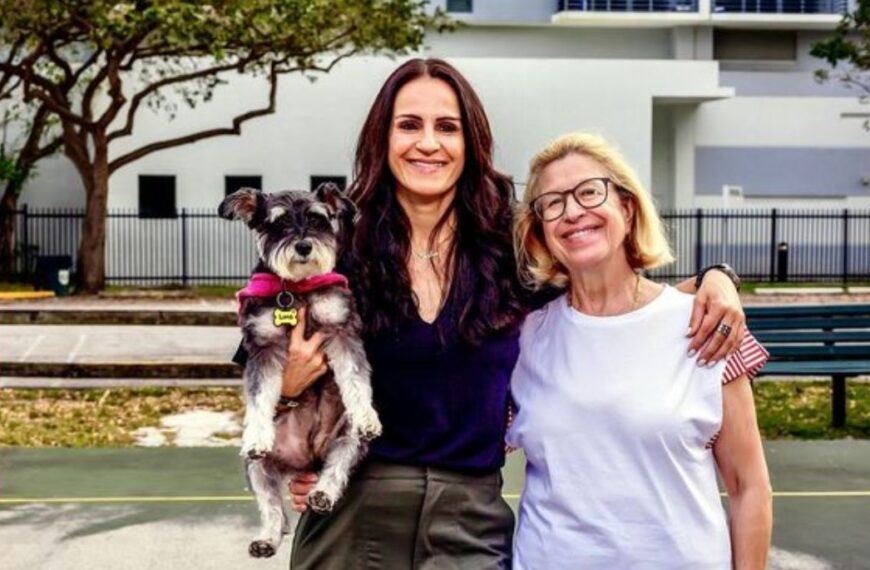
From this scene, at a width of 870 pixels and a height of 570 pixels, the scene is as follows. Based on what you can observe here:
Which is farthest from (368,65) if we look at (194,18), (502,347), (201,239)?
(502,347)

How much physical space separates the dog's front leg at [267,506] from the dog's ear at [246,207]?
621 mm

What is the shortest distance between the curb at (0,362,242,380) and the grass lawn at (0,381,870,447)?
2.10 feet

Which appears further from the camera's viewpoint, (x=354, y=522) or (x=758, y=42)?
(x=758, y=42)

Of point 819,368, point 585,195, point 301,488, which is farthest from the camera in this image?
point 819,368

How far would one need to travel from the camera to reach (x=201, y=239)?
1267 inches

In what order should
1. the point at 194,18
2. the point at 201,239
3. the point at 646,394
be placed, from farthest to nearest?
the point at 201,239, the point at 194,18, the point at 646,394

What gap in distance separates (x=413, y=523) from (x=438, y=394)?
12.9 inches

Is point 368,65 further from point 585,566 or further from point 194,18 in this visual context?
point 585,566

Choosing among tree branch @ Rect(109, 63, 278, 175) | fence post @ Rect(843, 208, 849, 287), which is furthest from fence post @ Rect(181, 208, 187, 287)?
fence post @ Rect(843, 208, 849, 287)

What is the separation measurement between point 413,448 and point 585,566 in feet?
1.70

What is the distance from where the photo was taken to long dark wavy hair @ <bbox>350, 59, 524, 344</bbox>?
3.41 metres

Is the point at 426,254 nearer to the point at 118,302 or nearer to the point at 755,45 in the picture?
the point at 118,302

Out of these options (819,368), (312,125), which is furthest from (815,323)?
(312,125)

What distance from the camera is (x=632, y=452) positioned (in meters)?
3.12
